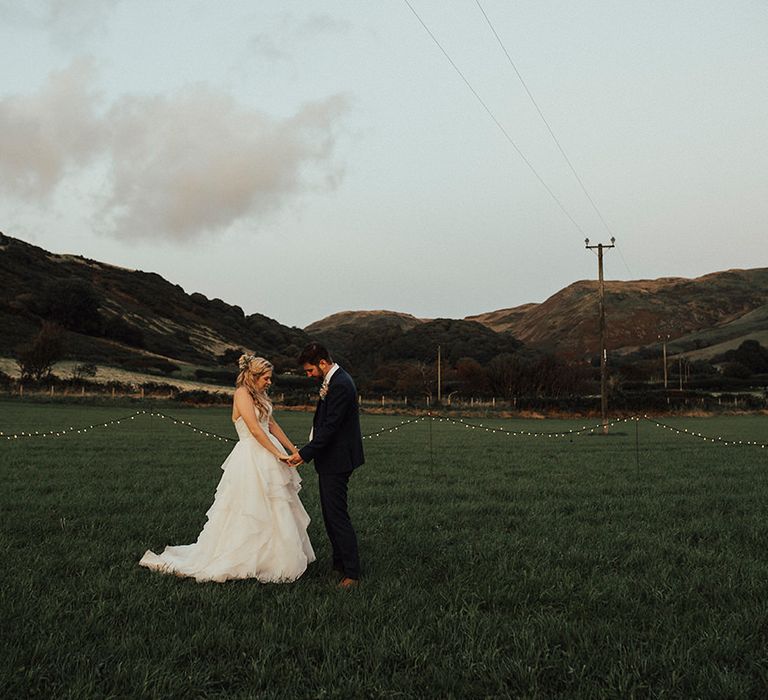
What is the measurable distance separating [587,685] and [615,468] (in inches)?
506

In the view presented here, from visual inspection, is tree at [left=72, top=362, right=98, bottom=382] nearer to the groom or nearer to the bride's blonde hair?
the bride's blonde hair

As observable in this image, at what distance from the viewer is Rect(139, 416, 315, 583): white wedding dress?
20.2ft

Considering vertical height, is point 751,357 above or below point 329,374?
above

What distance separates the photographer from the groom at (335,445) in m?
6.11

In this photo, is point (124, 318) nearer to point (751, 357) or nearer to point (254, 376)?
point (751, 357)

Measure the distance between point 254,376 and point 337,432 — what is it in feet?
3.57

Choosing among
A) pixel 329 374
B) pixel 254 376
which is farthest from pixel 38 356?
pixel 329 374

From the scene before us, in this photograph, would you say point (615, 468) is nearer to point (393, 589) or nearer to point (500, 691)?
point (393, 589)

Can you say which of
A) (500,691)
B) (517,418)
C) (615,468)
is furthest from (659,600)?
(517,418)

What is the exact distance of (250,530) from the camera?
6340 mm

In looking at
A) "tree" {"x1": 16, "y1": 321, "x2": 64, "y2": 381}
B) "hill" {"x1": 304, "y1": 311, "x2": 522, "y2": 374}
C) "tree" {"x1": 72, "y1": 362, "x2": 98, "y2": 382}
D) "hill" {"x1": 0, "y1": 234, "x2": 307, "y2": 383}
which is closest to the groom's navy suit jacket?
"tree" {"x1": 16, "y1": 321, "x2": 64, "y2": 381}

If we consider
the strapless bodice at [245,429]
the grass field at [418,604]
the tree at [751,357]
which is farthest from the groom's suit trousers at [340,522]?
the tree at [751,357]

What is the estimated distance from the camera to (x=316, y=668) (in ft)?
13.3

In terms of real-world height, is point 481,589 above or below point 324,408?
below
